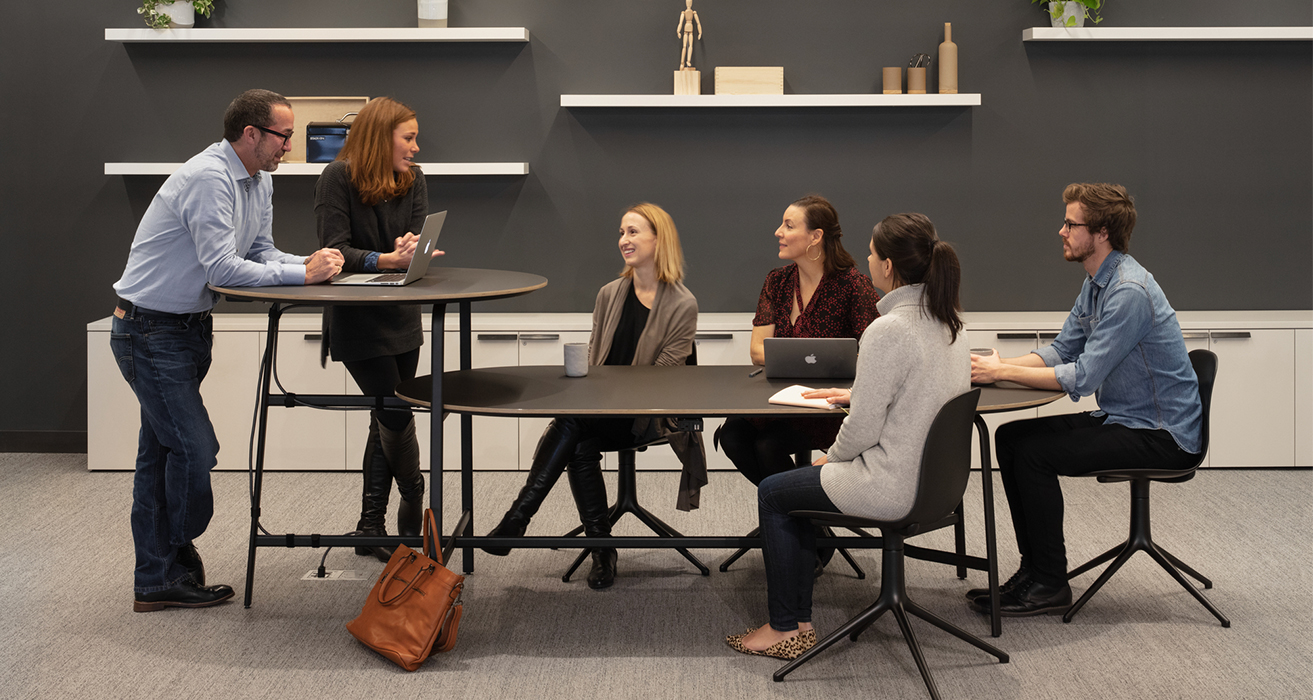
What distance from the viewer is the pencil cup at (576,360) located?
10.8 feet

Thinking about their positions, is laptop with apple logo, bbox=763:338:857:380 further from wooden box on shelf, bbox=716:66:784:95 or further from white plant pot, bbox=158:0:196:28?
white plant pot, bbox=158:0:196:28

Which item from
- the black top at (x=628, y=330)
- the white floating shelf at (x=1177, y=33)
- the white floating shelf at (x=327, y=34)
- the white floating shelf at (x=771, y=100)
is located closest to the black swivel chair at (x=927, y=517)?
the black top at (x=628, y=330)

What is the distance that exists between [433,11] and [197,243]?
2.39 metres

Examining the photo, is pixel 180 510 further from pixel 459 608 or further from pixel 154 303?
pixel 459 608

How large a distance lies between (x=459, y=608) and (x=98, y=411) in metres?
2.89

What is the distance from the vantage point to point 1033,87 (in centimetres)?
514

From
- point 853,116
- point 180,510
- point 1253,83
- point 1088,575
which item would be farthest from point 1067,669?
point 1253,83

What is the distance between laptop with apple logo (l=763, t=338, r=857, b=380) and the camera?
3.21 m

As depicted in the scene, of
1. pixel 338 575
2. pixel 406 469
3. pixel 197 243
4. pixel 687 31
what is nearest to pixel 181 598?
pixel 338 575

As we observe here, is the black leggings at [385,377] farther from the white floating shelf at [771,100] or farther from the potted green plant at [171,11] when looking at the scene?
the potted green plant at [171,11]

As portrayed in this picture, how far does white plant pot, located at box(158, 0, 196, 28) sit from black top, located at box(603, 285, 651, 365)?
2.87m

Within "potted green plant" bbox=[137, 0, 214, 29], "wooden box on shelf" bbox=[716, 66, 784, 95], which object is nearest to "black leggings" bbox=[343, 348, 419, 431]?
"wooden box on shelf" bbox=[716, 66, 784, 95]

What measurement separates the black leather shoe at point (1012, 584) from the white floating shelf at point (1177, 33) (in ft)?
9.17

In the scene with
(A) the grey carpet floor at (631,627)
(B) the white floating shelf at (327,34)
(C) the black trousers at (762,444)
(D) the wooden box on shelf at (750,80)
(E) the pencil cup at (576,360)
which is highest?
(B) the white floating shelf at (327,34)
